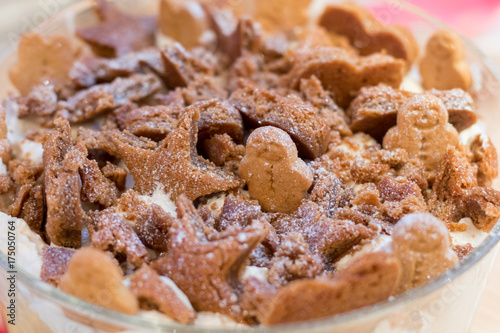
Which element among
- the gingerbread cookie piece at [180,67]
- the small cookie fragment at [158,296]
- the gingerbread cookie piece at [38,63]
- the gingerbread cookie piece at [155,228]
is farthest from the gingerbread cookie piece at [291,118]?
the gingerbread cookie piece at [38,63]

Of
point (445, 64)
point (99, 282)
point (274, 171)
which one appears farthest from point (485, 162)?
point (99, 282)

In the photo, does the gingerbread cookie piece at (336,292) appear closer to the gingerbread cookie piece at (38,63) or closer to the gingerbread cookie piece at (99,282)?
the gingerbread cookie piece at (99,282)

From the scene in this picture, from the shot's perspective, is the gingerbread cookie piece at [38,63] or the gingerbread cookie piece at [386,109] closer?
the gingerbread cookie piece at [386,109]

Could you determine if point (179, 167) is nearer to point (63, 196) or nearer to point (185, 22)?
point (63, 196)

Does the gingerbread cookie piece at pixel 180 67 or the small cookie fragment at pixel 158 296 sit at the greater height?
the gingerbread cookie piece at pixel 180 67

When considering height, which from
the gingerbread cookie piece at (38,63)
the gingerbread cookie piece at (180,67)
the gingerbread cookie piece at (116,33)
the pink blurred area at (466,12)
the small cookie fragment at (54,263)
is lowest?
the small cookie fragment at (54,263)

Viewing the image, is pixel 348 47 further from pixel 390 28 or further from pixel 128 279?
pixel 128 279

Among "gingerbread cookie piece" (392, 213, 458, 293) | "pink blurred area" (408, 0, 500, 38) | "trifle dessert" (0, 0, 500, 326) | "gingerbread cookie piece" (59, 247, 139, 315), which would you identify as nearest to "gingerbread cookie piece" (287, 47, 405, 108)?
"trifle dessert" (0, 0, 500, 326)

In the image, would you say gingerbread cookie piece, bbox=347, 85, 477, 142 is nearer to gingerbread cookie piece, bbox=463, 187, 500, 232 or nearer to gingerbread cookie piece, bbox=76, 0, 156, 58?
gingerbread cookie piece, bbox=463, 187, 500, 232
